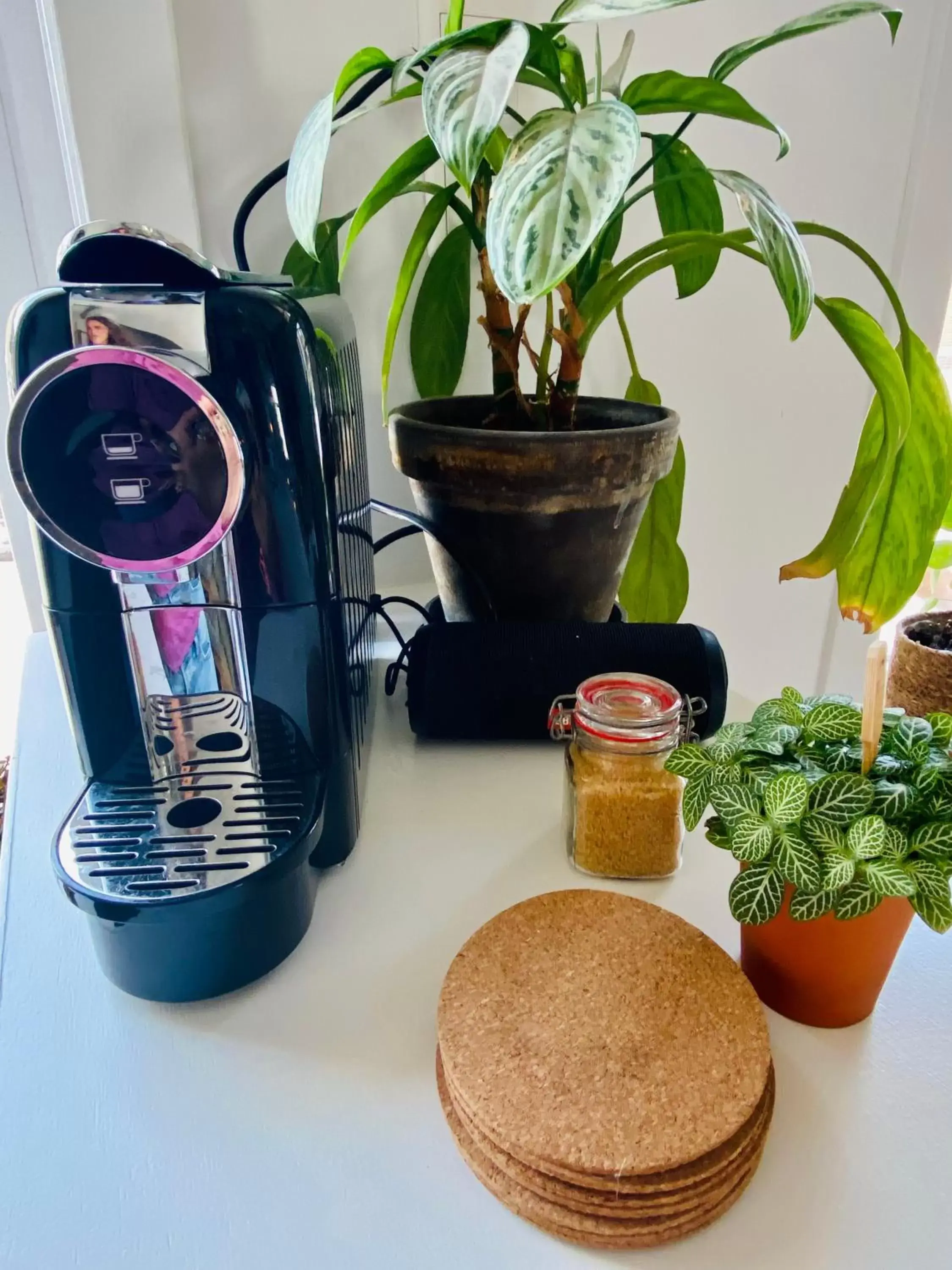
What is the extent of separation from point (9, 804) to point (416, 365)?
1.76 feet

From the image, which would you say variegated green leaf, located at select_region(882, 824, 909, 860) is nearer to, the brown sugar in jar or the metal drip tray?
the brown sugar in jar

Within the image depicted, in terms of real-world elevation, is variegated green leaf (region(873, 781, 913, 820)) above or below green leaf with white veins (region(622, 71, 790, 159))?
below

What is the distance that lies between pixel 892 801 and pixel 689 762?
9 centimetres

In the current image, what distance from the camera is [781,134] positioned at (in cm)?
46

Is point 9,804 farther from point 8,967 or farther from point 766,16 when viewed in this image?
point 766,16

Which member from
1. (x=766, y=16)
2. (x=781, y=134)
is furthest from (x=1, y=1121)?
(x=766, y=16)

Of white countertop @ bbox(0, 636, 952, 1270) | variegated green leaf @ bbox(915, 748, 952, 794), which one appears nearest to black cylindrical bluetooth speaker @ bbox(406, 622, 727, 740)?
white countertop @ bbox(0, 636, 952, 1270)

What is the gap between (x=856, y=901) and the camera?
318mm

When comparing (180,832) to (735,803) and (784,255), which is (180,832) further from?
(784,255)

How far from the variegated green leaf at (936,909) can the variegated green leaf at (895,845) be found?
1 cm

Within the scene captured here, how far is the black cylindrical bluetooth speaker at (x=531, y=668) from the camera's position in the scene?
57 cm

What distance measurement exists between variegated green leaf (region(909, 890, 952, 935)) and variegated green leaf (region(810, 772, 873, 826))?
0.04 m

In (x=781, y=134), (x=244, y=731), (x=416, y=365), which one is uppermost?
(x=781, y=134)

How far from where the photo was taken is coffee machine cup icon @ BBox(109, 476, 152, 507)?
0.36 metres
